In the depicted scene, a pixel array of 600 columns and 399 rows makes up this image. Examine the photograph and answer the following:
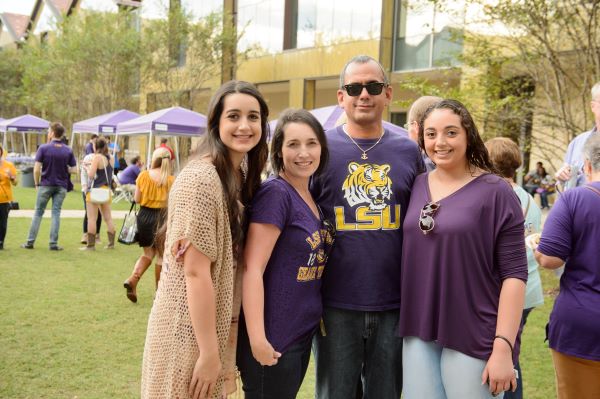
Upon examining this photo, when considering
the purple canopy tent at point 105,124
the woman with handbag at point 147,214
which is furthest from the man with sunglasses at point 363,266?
the purple canopy tent at point 105,124

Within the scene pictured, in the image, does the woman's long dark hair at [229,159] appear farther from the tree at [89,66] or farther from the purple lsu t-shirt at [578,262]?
the tree at [89,66]

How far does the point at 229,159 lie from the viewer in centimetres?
237

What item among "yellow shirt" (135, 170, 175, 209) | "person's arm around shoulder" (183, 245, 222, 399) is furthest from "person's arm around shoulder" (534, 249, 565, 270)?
"yellow shirt" (135, 170, 175, 209)

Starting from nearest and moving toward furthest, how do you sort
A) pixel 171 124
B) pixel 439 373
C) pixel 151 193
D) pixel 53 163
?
pixel 439 373, pixel 151 193, pixel 53 163, pixel 171 124

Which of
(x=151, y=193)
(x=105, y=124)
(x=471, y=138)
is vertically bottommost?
(x=151, y=193)

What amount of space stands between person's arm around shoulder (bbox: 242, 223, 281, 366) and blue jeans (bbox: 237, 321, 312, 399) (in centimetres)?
7

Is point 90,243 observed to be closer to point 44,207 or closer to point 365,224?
point 44,207

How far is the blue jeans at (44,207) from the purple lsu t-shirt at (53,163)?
0.38 ft

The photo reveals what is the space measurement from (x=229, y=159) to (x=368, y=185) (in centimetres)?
76

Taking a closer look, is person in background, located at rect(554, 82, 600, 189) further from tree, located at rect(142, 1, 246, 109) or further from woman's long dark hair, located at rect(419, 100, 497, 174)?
tree, located at rect(142, 1, 246, 109)

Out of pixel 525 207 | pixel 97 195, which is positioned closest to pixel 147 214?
pixel 97 195

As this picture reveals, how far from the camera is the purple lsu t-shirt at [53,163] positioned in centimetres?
1004

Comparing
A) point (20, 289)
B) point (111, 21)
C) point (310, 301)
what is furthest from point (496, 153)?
point (111, 21)

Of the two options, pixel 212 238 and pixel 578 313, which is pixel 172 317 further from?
pixel 578 313
